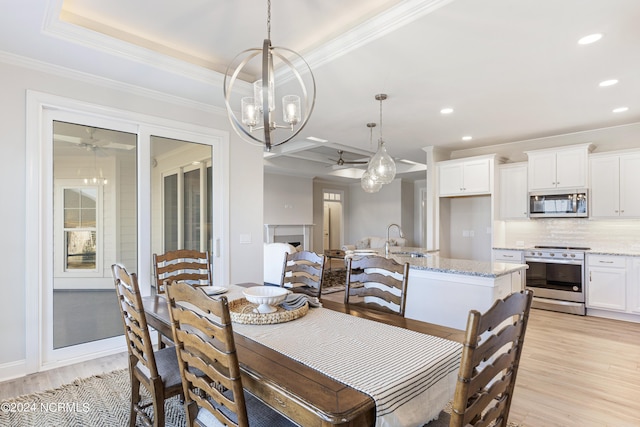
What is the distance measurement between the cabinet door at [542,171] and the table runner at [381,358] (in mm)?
4597

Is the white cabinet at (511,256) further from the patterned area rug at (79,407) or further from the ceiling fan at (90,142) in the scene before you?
the ceiling fan at (90,142)

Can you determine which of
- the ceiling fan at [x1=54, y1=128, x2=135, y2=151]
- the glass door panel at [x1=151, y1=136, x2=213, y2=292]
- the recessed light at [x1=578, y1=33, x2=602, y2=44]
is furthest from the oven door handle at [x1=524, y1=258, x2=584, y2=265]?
the ceiling fan at [x1=54, y1=128, x2=135, y2=151]

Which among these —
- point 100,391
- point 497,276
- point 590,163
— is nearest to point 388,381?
point 497,276

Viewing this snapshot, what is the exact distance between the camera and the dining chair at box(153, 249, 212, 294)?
265cm

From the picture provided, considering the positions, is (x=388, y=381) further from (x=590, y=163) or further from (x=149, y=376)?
(x=590, y=163)

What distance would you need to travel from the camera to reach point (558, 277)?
4727mm

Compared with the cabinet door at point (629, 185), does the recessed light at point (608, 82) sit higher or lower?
higher

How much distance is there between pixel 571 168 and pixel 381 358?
16.3ft

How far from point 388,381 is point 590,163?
518 centimetres

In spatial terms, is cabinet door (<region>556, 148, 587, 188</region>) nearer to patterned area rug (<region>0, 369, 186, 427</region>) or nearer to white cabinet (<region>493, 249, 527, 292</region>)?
white cabinet (<region>493, 249, 527, 292</region>)

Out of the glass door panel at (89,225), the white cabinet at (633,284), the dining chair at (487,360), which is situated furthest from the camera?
the white cabinet at (633,284)

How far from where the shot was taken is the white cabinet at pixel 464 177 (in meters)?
5.45

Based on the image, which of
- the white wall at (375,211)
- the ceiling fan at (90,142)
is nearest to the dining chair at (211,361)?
the ceiling fan at (90,142)

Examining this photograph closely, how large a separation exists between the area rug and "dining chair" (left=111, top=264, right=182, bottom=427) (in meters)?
0.35
